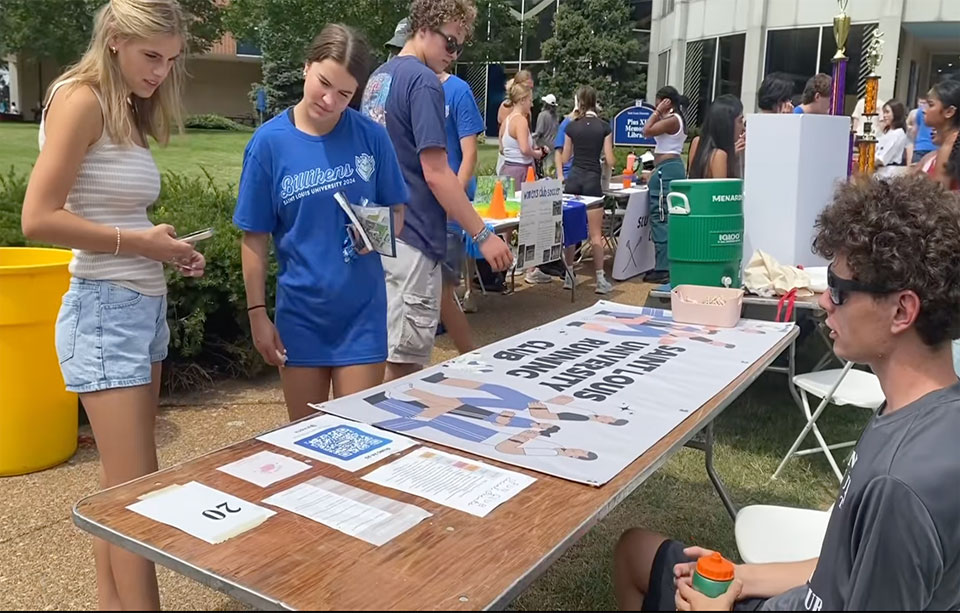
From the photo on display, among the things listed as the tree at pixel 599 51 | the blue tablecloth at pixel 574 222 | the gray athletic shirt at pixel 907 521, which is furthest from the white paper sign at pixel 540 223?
the tree at pixel 599 51

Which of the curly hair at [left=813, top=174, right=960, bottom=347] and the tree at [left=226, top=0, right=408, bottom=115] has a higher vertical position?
the tree at [left=226, top=0, right=408, bottom=115]

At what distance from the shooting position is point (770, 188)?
493 centimetres

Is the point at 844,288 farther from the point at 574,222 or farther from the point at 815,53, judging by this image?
the point at 815,53

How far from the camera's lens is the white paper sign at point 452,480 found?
1.72 metres

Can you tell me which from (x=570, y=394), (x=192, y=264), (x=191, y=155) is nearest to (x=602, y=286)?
(x=570, y=394)

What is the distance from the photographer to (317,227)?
258 cm

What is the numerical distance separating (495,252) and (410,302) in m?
0.44

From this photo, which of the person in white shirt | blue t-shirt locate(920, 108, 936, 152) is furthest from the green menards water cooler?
blue t-shirt locate(920, 108, 936, 152)

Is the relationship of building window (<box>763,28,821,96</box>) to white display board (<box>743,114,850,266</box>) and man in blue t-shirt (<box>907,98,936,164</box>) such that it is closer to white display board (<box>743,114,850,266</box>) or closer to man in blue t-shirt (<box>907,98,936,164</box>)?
man in blue t-shirt (<box>907,98,936,164</box>)

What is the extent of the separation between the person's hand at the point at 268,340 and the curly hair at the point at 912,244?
167 cm

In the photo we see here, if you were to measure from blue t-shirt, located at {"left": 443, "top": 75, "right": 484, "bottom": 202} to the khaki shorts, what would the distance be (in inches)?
25.3

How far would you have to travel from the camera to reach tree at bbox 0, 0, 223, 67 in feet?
120

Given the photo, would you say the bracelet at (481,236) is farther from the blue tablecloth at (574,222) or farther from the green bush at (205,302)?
the blue tablecloth at (574,222)

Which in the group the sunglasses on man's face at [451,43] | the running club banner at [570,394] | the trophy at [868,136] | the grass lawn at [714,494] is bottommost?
the grass lawn at [714,494]
